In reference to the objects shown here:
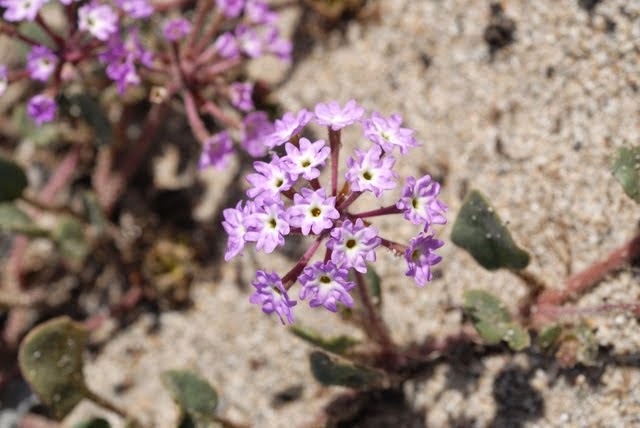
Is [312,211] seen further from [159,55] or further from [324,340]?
[159,55]

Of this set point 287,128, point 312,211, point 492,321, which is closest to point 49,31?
point 287,128

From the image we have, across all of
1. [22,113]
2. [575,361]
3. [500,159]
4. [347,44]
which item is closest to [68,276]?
[22,113]

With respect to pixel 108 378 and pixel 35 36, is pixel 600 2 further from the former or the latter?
pixel 108 378

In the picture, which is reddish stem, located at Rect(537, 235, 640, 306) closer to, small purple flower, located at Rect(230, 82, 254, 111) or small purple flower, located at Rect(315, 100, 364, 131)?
small purple flower, located at Rect(315, 100, 364, 131)

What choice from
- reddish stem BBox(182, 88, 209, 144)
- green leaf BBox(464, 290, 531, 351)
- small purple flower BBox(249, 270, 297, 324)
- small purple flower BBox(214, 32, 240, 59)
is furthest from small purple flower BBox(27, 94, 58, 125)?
green leaf BBox(464, 290, 531, 351)

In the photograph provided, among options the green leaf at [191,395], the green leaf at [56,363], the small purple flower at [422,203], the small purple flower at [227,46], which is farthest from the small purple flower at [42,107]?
the small purple flower at [422,203]

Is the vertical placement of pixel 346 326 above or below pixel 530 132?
below

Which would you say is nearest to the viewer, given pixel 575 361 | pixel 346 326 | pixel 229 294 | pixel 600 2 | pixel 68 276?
pixel 575 361
